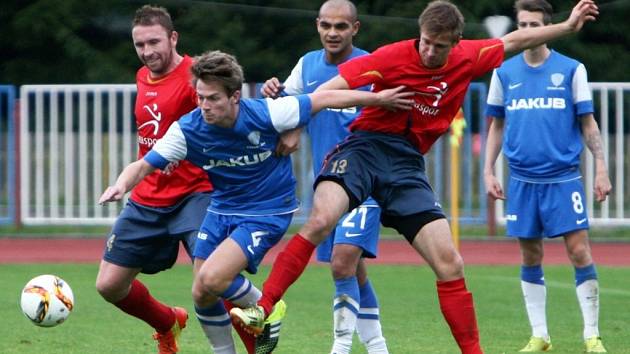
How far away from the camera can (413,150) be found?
7.38 meters

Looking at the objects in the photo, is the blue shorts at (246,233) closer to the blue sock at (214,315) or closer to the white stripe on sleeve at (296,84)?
the blue sock at (214,315)

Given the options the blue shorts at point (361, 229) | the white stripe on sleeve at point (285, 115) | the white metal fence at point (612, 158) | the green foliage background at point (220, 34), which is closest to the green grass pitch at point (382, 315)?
the blue shorts at point (361, 229)

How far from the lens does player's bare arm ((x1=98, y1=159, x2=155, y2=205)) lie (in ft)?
21.6

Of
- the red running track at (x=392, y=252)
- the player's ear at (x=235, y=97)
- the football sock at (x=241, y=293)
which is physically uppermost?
the player's ear at (x=235, y=97)

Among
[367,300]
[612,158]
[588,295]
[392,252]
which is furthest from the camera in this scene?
[612,158]

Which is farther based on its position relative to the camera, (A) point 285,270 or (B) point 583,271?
(B) point 583,271

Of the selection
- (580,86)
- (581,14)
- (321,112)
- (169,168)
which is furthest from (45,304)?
(580,86)

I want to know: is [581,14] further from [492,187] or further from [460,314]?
[492,187]

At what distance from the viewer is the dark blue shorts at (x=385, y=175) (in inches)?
280

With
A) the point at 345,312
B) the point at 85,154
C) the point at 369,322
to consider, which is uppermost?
the point at 345,312

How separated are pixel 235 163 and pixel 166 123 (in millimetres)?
903

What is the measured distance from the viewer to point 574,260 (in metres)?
8.91

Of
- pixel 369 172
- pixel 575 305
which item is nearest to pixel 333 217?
pixel 369 172

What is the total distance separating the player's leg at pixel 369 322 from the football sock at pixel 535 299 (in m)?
1.09
